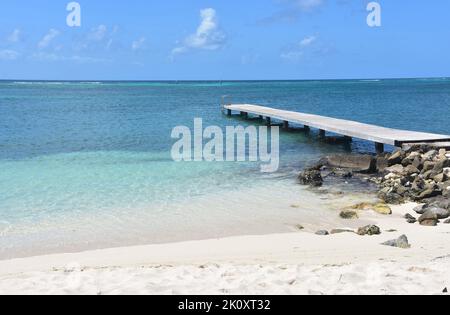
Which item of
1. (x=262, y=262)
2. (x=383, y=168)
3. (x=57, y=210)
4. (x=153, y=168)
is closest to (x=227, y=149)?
(x=153, y=168)

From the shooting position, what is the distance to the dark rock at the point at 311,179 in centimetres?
1161

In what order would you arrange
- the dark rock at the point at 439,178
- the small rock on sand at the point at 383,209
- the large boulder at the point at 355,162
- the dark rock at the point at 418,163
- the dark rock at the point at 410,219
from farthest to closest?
the large boulder at the point at 355,162, the dark rock at the point at 418,163, the dark rock at the point at 439,178, the small rock on sand at the point at 383,209, the dark rock at the point at 410,219

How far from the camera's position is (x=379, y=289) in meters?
4.93

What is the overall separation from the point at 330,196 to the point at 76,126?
61.4ft

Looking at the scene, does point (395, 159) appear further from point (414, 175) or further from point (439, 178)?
point (439, 178)

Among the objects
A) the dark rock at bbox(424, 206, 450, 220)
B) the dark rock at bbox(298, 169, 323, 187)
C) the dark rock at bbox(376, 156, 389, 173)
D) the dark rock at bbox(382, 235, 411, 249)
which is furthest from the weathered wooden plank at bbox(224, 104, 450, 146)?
the dark rock at bbox(382, 235, 411, 249)

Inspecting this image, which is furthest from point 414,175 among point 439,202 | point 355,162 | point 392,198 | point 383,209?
point 383,209

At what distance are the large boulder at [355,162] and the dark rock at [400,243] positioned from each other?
237 inches

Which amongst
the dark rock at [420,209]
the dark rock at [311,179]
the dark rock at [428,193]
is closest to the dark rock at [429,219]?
the dark rock at [420,209]

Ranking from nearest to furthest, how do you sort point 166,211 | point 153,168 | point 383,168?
point 166,211
point 383,168
point 153,168

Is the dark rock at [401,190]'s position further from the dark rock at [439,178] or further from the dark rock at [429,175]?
the dark rock at [429,175]

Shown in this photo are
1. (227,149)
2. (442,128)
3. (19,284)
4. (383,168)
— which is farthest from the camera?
(442,128)

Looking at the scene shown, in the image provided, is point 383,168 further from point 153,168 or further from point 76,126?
point 76,126

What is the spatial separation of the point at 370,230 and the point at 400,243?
0.77 meters
